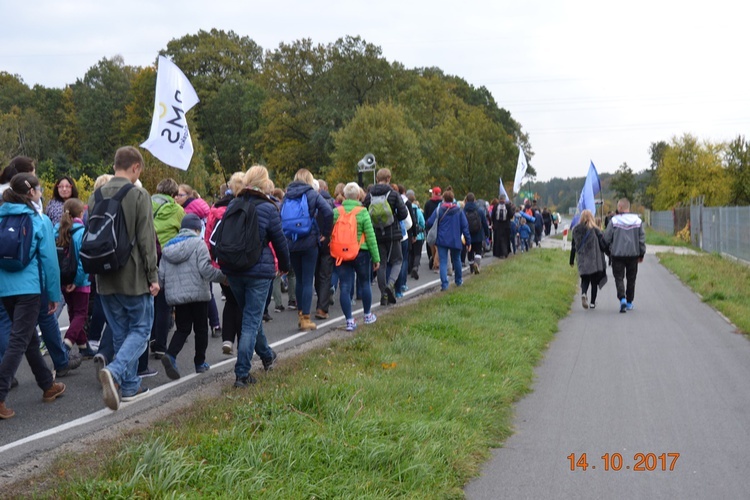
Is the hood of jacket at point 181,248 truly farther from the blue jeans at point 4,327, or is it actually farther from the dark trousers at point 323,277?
the dark trousers at point 323,277

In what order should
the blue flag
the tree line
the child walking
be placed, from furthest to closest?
1. the tree line
2. the blue flag
3. the child walking

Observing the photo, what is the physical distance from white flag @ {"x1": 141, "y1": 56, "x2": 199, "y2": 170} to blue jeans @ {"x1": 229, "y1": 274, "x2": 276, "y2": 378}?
173 inches

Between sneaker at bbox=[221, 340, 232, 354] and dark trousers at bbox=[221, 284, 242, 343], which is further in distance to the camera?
sneaker at bbox=[221, 340, 232, 354]

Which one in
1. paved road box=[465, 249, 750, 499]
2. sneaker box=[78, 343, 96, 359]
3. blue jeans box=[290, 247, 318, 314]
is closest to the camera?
paved road box=[465, 249, 750, 499]

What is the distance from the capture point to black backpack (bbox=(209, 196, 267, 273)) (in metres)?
6.41

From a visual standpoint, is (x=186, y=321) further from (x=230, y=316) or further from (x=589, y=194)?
(x=589, y=194)

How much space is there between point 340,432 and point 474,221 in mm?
13731

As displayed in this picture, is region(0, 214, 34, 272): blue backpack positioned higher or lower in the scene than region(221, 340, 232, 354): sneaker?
higher

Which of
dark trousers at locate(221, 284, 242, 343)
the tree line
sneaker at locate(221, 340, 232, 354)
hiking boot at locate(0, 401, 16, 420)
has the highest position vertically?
the tree line

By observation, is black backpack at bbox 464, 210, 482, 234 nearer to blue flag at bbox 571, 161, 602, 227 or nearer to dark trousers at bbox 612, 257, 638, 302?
blue flag at bbox 571, 161, 602, 227

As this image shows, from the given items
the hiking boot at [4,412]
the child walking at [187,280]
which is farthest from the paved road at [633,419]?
the hiking boot at [4,412]

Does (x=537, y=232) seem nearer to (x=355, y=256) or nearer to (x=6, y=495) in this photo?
(x=355, y=256)

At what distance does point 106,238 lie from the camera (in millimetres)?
5707

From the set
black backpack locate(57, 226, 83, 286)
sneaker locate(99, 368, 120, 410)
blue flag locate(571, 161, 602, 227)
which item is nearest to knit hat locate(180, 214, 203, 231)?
black backpack locate(57, 226, 83, 286)
